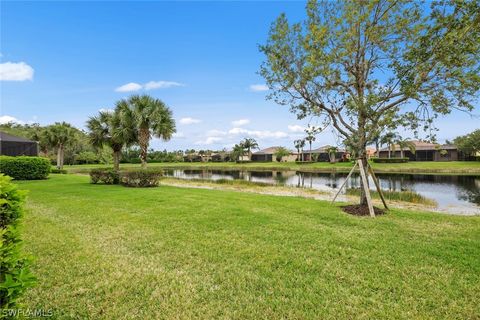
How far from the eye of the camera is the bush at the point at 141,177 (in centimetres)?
1603

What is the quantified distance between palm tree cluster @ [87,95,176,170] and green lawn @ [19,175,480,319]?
1070 cm

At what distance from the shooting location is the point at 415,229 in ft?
22.7

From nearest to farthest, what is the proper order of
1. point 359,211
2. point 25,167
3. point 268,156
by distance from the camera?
point 359,211, point 25,167, point 268,156

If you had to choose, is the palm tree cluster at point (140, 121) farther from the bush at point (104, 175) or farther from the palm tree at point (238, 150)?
the palm tree at point (238, 150)

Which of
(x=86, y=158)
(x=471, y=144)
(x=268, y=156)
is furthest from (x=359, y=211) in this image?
(x=268, y=156)

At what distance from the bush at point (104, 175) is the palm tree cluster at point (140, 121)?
3.13 ft

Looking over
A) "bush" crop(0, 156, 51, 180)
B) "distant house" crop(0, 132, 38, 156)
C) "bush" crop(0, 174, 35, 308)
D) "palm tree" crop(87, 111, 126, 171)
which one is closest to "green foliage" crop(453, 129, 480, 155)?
"palm tree" crop(87, 111, 126, 171)

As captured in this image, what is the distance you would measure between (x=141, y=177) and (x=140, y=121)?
393 centimetres

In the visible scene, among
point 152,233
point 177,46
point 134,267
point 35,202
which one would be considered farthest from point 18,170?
point 134,267

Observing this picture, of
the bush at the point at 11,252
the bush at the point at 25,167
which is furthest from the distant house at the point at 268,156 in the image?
the bush at the point at 11,252

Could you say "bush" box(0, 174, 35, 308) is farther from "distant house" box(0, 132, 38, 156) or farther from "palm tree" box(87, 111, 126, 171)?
"distant house" box(0, 132, 38, 156)

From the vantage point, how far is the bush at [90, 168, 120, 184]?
57.2 ft

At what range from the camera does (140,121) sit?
1722 centimetres

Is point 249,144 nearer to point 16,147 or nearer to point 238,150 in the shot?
point 238,150
